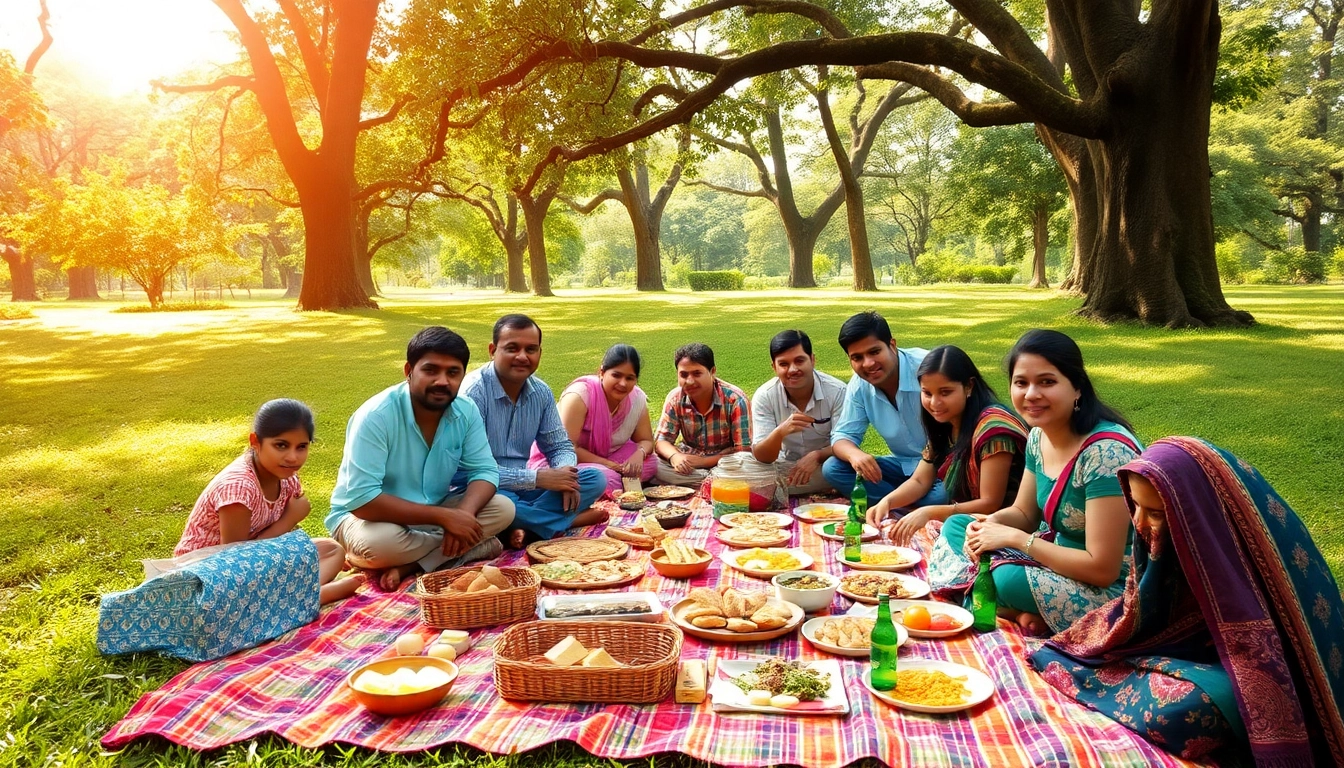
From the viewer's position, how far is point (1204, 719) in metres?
2.49

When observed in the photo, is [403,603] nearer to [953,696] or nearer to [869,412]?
[953,696]

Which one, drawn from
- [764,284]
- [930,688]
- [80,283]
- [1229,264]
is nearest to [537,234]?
[764,284]

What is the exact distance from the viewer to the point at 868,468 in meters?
5.08

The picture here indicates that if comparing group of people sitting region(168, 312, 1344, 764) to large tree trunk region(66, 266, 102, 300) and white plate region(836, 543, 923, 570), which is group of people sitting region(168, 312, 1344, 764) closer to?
white plate region(836, 543, 923, 570)

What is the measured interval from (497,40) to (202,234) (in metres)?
20.8

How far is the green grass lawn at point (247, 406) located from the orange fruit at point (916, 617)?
1547 mm

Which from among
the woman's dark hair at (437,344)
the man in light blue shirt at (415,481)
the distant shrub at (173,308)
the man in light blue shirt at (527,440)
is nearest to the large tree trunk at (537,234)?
the distant shrub at (173,308)

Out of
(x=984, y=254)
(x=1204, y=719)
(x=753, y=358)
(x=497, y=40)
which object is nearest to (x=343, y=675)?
(x=1204, y=719)

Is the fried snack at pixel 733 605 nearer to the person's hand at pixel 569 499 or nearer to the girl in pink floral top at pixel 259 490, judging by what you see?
the person's hand at pixel 569 499

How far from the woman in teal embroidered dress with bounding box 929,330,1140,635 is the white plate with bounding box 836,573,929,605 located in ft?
1.09

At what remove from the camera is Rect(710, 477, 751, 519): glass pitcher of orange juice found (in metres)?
5.28

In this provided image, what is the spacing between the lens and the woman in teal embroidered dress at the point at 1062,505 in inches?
123

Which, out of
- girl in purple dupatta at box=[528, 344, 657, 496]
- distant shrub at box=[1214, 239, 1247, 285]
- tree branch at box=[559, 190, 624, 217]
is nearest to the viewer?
girl in purple dupatta at box=[528, 344, 657, 496]

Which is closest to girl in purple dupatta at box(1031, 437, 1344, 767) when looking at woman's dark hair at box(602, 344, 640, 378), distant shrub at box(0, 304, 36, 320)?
woman's dark hair at box(602, 344, 640, 378)
